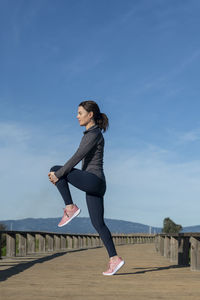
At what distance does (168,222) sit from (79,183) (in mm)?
157728

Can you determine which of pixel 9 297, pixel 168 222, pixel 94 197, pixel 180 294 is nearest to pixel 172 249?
pixel 94 197

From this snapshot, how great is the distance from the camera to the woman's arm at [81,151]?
524 cm

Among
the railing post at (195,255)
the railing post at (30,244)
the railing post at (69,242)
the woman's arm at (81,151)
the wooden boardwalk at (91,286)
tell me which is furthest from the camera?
the railing post at (69,242)

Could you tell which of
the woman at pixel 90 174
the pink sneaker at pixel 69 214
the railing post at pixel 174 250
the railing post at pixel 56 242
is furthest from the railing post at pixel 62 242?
the pink sneaker at pixel 69 214

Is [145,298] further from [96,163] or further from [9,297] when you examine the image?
[96,163]

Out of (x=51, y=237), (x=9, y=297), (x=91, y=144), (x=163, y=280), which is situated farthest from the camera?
(x=51, y=237)

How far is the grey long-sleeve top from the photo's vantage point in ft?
17.2

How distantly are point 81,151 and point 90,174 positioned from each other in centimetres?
27

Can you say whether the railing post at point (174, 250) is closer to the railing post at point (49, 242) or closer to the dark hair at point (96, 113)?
the dark hair at point (96, 113)

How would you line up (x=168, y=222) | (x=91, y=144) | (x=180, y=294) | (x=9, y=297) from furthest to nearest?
(x=168, y=222) < (x=91, y=144) < (x=180, y=294) < (x=9, y=297)

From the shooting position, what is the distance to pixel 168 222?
160 meters

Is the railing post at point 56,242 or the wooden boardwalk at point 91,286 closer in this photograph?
the wooden boardwalk at point 91,286

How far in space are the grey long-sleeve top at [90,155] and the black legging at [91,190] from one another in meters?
0.08

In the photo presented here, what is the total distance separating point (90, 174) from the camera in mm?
5262
